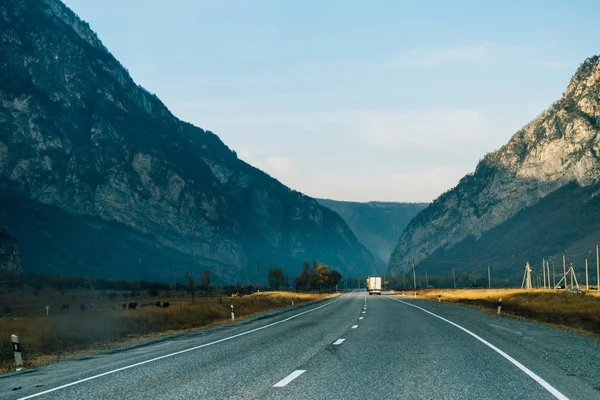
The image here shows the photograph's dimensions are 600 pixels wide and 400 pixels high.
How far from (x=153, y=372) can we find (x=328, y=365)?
3.65 meters

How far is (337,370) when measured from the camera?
518 inches

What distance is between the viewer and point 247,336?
23.8 metres

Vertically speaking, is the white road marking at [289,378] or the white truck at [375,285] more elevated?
the white truck at [375,285]

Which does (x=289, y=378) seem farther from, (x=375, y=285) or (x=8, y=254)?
(x=8, y=254)

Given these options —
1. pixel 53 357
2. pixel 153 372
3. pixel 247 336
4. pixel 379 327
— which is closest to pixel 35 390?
pixel 153 372

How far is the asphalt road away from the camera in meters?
10.8

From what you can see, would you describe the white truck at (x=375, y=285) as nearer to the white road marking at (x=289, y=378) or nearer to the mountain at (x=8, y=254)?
the mountain at (x=8, y=254)

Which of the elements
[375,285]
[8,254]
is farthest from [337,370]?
[8,254]

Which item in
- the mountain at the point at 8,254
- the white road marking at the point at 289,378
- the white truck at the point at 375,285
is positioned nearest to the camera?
the white road marking at the point at 289,378

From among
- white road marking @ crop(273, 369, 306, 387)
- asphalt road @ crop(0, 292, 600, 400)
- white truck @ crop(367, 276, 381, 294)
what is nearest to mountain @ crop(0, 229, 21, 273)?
white truck @ crop(367, 276, 381, 294)

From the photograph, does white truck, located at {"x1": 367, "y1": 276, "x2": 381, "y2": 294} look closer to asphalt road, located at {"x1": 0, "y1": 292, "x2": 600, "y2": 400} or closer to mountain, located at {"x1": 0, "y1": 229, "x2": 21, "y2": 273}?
mountain, located at {"x1": 0, "y1": 229, "x2": 21, "y2": 273}

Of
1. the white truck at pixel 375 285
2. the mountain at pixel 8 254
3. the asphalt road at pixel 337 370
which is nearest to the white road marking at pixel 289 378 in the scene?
the asphalt road at pixel 337 370

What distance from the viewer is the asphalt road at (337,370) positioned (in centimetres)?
1080

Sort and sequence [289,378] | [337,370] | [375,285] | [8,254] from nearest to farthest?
[289,378] → [337,370] → [375,285] → [8,254]
